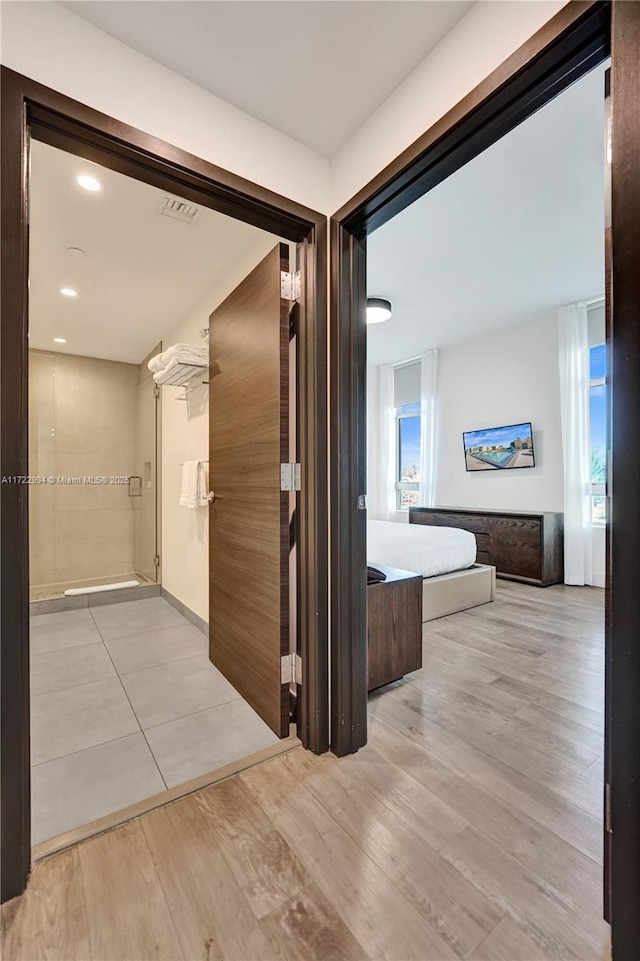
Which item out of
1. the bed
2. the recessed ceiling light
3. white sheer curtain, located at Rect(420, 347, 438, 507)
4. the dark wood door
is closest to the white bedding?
the bed

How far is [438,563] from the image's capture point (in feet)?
10.6

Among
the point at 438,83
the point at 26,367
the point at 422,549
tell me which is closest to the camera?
the point at 26,367

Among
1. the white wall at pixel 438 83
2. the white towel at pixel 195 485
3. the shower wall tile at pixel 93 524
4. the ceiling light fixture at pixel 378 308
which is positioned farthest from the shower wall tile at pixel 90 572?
the white wall at pixel 438 83

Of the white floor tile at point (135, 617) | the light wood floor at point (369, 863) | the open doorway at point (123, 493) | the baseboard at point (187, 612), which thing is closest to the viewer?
the light wood floor at point (369, 863)

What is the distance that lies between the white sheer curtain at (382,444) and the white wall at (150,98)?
4.80 m

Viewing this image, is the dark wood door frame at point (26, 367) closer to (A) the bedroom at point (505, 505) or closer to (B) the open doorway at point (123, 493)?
(B) the open doorway at point (123, 493)

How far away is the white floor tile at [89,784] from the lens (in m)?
1.32

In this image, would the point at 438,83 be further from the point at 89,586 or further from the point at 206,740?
the point at 89,586

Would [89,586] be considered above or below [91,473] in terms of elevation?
below

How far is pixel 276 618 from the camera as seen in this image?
67.2 inches

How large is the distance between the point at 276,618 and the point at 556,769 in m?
1.18

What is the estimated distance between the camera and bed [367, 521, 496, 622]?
122 inches

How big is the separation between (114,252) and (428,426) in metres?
4.18

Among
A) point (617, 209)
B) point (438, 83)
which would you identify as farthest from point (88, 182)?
point (617, 209)
